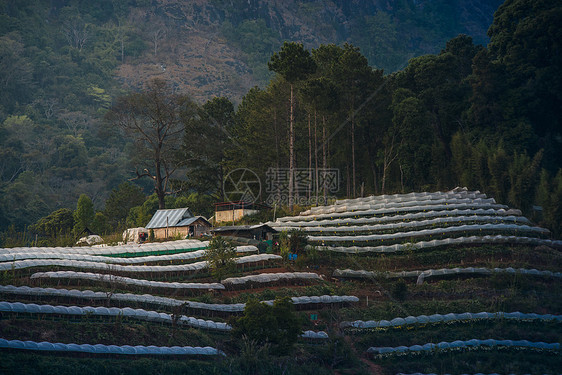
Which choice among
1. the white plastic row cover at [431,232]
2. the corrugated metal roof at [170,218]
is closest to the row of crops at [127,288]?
the white plastic row cover at [431,232]

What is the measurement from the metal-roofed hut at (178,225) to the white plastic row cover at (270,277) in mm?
16161

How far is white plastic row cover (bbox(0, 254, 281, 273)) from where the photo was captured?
1187 inches

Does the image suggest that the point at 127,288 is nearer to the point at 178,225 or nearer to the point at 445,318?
the point at 445,318

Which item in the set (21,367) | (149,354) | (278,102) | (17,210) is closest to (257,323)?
(149,354)

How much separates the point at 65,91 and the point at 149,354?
19032 cm

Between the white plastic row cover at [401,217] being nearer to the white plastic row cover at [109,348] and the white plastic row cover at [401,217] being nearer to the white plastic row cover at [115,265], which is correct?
the white plastic row cover at [115,265]

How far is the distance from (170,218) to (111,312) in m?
29.3

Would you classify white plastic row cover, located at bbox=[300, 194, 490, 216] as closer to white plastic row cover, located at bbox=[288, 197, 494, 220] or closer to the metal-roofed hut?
white plastic row cover, located at bbox=[288, 197, 494, 220]

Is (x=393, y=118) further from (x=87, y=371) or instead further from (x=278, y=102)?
(x=87, y=371)

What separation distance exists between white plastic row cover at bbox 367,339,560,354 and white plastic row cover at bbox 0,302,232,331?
272 inches


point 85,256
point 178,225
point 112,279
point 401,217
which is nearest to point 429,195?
point 401,217

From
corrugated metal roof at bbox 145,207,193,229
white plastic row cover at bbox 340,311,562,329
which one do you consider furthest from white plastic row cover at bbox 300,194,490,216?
white plastic row cover at bbox 340,311,562,329

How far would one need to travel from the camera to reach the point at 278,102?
65000 millimetres

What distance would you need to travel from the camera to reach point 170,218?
175 feet
